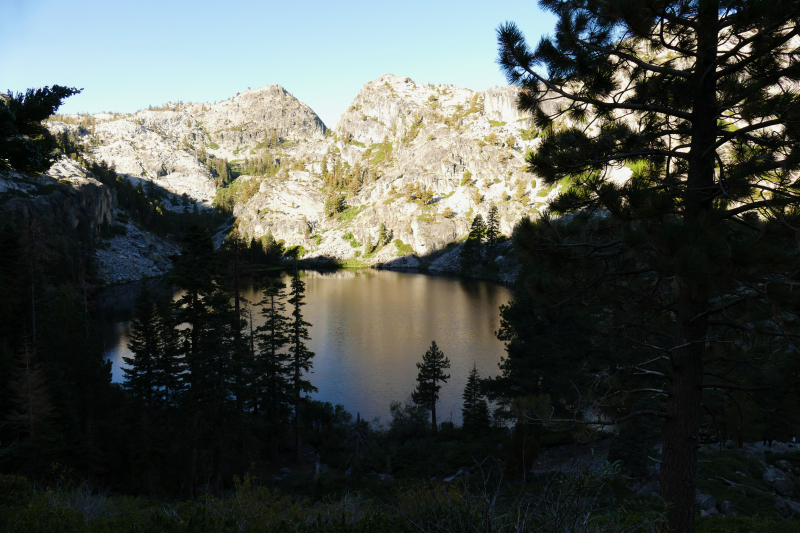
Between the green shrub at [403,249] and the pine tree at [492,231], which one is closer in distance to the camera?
the pine tree at [492,231]

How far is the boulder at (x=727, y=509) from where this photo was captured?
1127 cm

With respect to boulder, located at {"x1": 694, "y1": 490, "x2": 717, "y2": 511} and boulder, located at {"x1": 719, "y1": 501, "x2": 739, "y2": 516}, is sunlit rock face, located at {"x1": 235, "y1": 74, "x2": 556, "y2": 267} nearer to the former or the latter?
boulder, located at {"x1": 694, "y1": 490, "x2": 717, "y2": 511}

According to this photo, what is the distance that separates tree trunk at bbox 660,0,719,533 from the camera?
4930mm

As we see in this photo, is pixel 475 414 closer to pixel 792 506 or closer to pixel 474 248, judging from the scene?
pixel 792 506

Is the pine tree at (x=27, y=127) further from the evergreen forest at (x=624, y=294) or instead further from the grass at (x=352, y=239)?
the grass at (x=352, y=239)

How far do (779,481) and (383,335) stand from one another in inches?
1315

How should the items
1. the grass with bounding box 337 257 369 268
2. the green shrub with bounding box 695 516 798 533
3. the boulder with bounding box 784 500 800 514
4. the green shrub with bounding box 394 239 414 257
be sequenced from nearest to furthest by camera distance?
the green shrub with bounding box 695 516 798 533 → the boulder with bounding box 784 500 800 514 → the green shrub with bounding box 394 239 414 257 → the grass with bounding box 337 257 369 268

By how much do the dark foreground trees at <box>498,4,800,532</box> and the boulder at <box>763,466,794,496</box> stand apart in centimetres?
1357

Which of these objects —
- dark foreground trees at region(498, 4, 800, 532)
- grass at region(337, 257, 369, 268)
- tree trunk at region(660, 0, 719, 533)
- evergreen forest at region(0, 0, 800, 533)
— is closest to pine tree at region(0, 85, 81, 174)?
evergreen forest at region(0, 0, 800, 533)

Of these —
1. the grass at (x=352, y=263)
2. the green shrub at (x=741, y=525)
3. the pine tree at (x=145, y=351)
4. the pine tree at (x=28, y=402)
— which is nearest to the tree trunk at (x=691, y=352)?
the green shrub at (x=741, y=525)

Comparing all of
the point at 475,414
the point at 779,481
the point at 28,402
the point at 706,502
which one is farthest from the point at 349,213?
the point at 706,502

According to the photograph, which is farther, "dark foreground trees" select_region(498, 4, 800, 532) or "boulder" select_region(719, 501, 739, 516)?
"boulder" select_region(719, 501, 739, 516)

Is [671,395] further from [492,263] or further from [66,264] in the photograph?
[492,263]

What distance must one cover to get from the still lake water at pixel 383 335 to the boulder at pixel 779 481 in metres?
16.2
